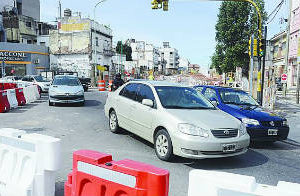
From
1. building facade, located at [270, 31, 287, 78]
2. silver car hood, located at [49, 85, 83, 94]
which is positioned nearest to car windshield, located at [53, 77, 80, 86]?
silver car hood, located at [49, 85, 83, 94]

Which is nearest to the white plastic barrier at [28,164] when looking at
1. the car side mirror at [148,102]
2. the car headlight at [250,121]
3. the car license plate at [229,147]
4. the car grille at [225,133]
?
the car side mirror at [148,102]

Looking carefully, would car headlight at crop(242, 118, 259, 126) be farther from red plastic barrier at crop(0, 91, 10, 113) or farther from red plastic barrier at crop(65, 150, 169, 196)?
red plastic barrier at crop(0, 91, 10, 113)

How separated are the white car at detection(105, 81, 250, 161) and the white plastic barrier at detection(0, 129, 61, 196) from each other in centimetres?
238

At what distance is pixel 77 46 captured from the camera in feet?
134

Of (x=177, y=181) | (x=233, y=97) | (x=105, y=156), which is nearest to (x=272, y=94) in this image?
(x=233, y=97)

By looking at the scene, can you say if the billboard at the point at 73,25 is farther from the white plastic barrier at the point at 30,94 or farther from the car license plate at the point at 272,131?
the car license plate at the point at 272,131

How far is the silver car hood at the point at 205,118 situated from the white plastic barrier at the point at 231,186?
2.72m

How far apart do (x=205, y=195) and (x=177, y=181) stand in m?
2.20

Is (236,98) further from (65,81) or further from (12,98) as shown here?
(12,98)

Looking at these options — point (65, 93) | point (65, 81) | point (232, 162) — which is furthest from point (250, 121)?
point (65, 81)

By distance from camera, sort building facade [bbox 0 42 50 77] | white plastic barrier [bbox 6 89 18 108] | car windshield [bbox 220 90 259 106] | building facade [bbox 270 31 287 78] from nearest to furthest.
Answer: car windshield [bbox 220 90 259 106]
white plastic barrier [bbox 6 89 18 108]
building facade [bbox 0 42 50 77]
building facade [bbox 270 31 287 78]

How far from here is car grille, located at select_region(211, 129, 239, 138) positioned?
4902 millimetres

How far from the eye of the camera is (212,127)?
492 centimetres

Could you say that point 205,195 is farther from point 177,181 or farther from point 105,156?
point 177,181
